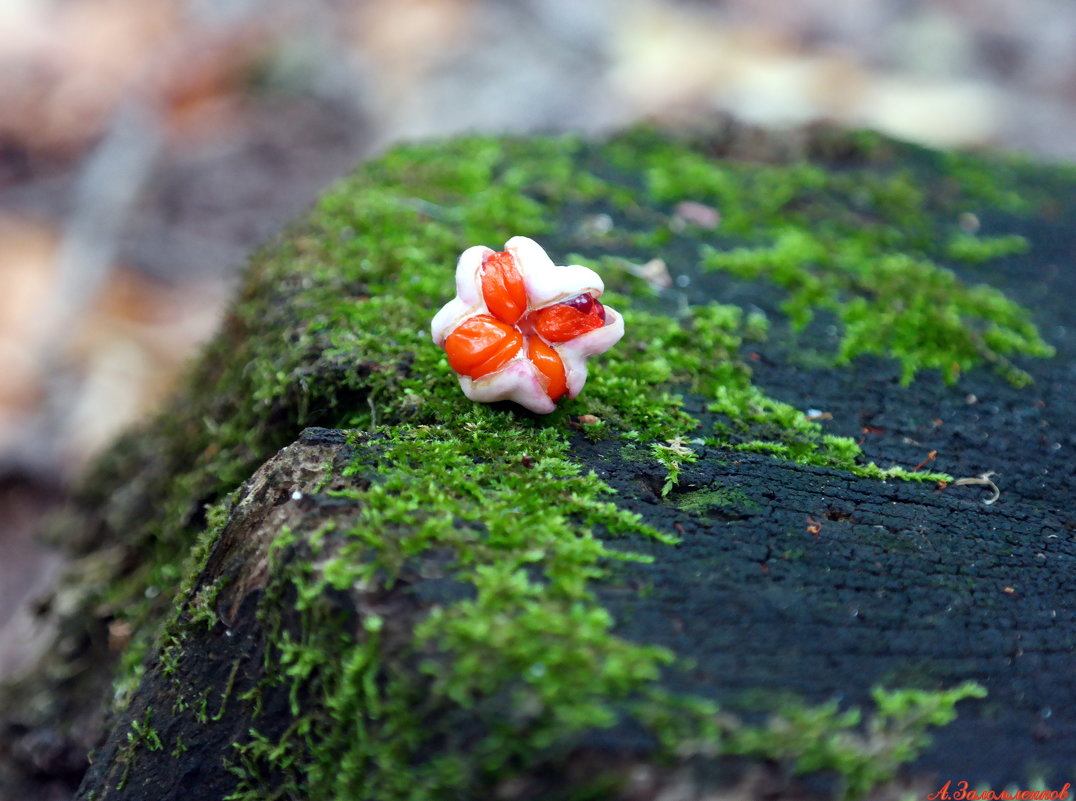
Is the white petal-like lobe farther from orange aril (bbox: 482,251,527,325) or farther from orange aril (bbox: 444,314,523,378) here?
orange aril (bbox: 482,251,527,325)

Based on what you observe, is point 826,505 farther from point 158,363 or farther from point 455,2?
point 455,2

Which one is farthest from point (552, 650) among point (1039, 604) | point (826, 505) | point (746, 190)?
point (746, 190)

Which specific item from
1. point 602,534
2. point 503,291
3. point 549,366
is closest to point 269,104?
point 503,291

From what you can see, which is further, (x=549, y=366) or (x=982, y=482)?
(x=982, y=482)
